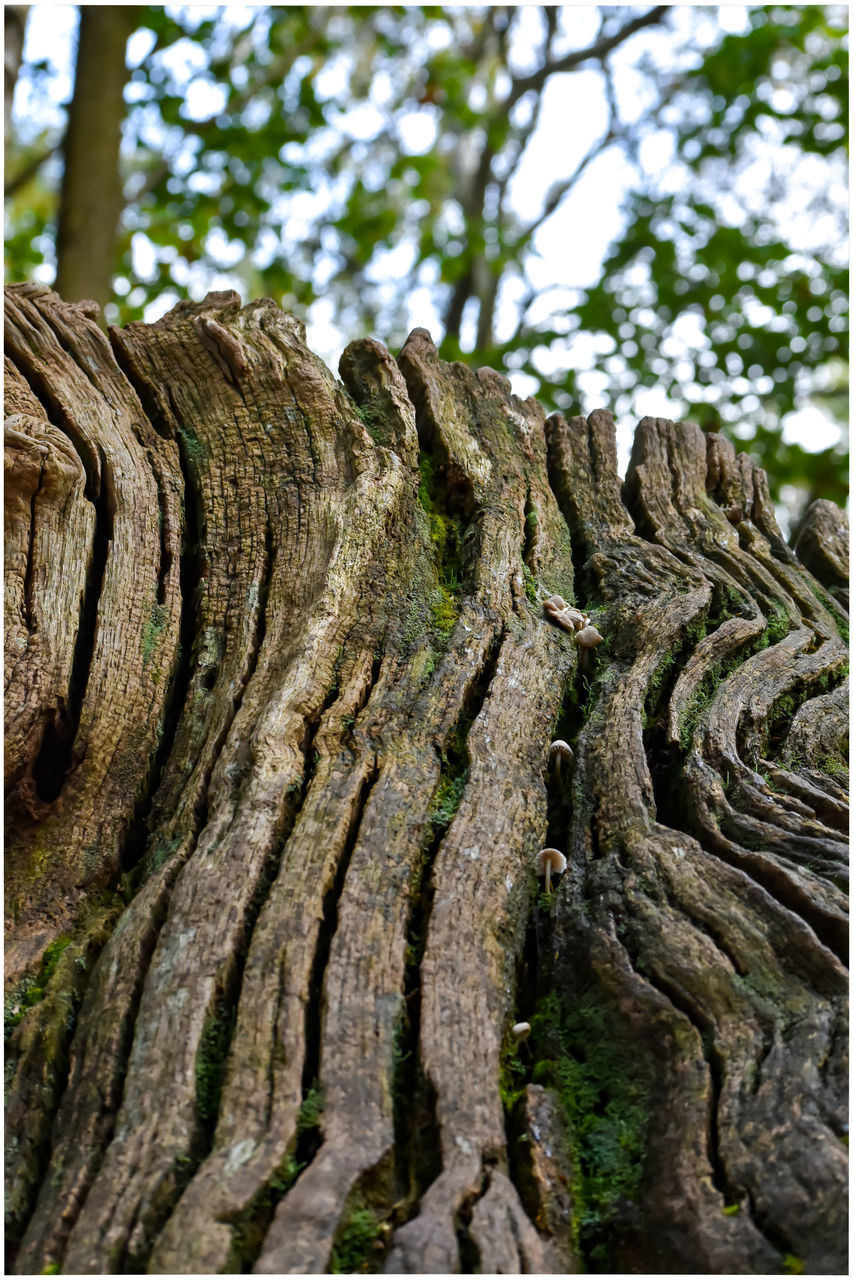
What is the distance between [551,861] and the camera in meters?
2.92

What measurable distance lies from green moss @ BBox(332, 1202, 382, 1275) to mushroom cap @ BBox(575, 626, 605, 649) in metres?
2.12

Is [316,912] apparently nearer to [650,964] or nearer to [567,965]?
[567,965]

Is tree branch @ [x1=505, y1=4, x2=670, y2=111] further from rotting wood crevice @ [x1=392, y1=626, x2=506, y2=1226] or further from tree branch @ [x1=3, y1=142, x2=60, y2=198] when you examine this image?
rotting wood crevice @ [x1=392, y1=626, x2=506, y2=1226]

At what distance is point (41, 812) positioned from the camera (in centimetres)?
302

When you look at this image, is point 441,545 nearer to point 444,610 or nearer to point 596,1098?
point 444,610

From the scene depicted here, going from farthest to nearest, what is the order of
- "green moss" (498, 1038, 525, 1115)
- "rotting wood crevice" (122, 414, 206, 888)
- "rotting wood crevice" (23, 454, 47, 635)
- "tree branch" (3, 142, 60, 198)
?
"tree branch" (3, 142, 60, 198), "rotting wood crevice" (23, 454, 47, 635), "rotting wood crevice" (122, 414, 206, 888), "green moss" (498, 1038, 525, 1115)

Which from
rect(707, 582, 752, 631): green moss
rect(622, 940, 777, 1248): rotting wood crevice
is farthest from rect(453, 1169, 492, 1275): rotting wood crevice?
rect(707, 582, 752, 631): green moss

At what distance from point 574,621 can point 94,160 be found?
7.63 meters

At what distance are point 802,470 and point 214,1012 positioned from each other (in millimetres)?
11781

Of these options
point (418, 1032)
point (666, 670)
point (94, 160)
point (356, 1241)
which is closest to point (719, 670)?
point (666, 670)

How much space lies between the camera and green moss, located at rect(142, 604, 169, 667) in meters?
3.45

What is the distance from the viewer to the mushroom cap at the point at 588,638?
12.2ft

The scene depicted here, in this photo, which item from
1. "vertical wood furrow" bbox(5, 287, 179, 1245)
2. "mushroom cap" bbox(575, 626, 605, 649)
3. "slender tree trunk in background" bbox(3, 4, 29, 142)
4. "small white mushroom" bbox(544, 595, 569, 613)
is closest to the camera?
"vertical wood furrow" bbox(5, 287, 179, 1245)

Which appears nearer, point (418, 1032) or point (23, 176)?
point (418, 1032)
